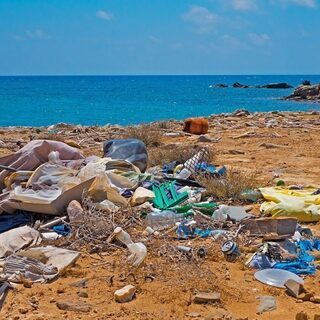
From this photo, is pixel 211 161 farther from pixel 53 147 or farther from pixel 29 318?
pixel 29 318

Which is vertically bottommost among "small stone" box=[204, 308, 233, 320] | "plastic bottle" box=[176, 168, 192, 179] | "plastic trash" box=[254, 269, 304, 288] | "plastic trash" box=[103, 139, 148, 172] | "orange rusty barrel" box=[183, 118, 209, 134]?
"orange rusty barrel" box=[183, 118, 209, 134]

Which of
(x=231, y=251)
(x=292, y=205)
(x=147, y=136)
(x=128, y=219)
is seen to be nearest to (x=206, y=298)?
(x=231, y=251)

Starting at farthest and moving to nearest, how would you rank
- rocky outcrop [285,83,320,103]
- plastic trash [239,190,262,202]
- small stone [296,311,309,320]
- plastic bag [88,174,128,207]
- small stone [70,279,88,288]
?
1. rocky outcrop [285,83,320,103]
2. plastic trash [239,190,262,202]
3. plastic bag [88,174,128,207]
4. small stone [70,279,88,288]
5. small stone [296,311,309,320]

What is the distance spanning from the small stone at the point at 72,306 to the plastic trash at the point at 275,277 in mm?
1290

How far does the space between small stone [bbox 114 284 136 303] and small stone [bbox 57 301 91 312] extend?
20cm

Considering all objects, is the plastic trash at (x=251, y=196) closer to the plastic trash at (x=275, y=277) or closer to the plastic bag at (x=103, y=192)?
the plastic bag at (x=103, y=192)

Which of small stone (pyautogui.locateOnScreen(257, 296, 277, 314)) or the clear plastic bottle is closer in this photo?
small stone (pyautogui.locateOnScreen(257, 296, 277, 314))

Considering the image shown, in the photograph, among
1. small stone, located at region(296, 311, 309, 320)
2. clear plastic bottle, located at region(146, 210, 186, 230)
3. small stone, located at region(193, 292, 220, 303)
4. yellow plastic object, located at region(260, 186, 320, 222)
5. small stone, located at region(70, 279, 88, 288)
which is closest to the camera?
small stone, located at region(296, 311, 309, 320)

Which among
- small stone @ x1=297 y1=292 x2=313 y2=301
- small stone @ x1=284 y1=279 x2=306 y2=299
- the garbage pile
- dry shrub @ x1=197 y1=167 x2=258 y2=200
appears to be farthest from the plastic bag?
small stone @ x1=297 y1=292 x2=313 y2=301

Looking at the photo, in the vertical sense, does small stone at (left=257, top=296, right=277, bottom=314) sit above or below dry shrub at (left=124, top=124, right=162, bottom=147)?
above

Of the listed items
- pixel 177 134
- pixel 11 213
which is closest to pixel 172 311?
pixel 11 213

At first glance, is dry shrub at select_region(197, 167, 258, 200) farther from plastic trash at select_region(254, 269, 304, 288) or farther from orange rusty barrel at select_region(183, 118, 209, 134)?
orange rusty barrel at select_region(183, 118, 209, 134)

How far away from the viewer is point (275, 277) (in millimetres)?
4242

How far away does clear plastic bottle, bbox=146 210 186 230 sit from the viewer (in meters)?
5.42
